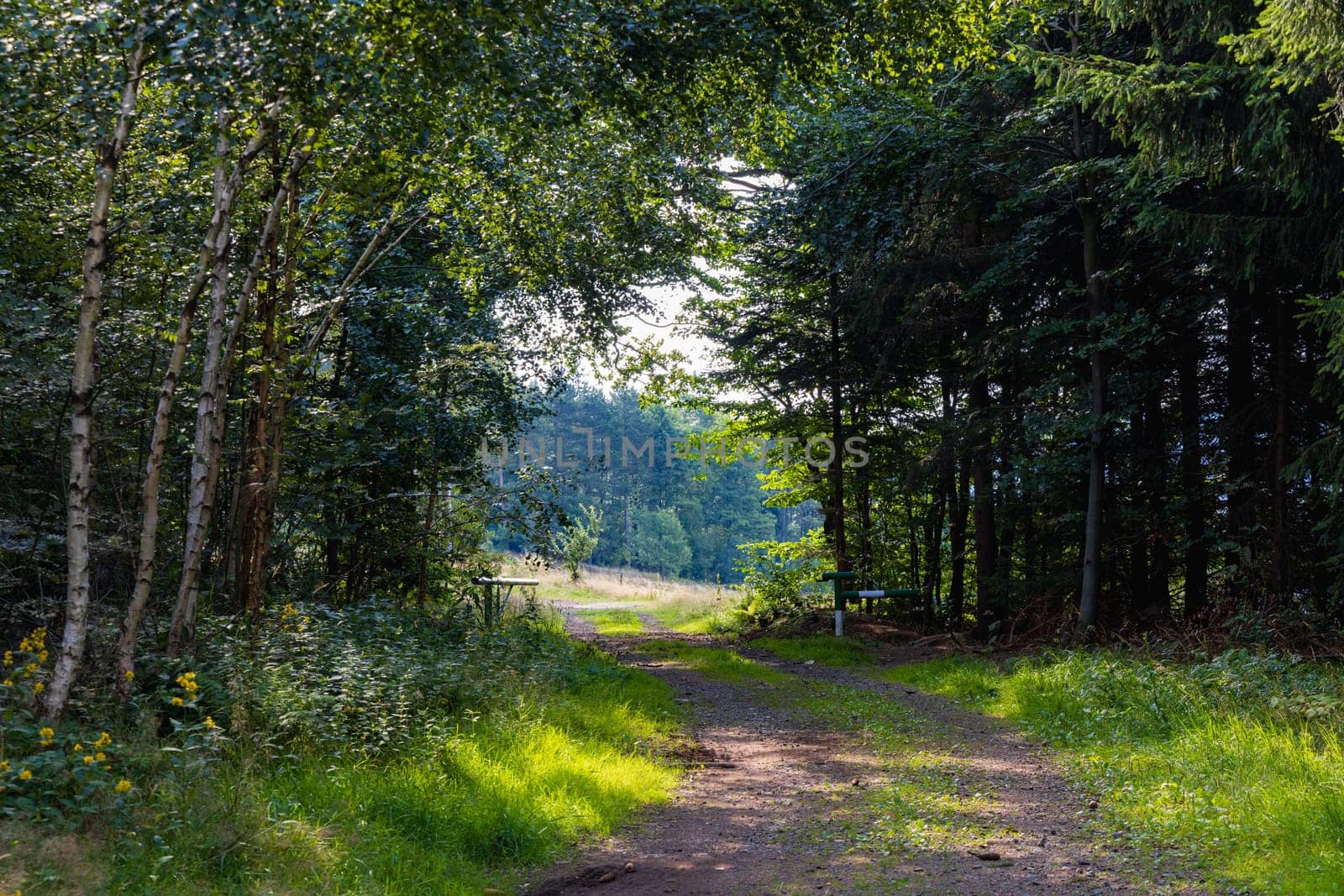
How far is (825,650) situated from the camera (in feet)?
52.9

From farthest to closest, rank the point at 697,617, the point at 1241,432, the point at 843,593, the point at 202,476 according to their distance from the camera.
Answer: the point at 697,617
the point at 843,593
the point at 1241,432
the point at 202,476

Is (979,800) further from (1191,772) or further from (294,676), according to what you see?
(294,676)

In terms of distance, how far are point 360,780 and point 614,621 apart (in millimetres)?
21777

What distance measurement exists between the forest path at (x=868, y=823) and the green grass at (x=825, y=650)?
18.0ft

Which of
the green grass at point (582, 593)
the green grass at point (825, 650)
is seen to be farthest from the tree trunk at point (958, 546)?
the green grass at point (582, 593)

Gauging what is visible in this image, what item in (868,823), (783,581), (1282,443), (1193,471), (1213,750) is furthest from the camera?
(783,581)

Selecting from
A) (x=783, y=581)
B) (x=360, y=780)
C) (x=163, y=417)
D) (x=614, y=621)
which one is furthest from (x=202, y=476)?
(x=614, y=621)

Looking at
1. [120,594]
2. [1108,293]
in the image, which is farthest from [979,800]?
[1108,293]

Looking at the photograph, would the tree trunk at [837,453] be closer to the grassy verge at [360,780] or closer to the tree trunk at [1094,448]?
the tree trunk at [1094,448]

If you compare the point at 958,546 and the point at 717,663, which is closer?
the point at 717,663

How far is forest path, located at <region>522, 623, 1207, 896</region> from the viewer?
15.5 feet

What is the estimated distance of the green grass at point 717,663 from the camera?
42.7 ft

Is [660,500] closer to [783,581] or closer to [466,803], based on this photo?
[783,581]

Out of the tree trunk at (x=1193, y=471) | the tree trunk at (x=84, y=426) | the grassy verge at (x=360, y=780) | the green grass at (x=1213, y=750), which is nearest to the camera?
the grassy verge at (x=360, y=780)
